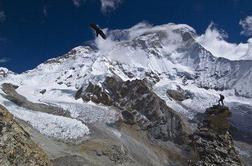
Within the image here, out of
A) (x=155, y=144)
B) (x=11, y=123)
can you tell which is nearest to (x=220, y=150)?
(x=11, y=123)

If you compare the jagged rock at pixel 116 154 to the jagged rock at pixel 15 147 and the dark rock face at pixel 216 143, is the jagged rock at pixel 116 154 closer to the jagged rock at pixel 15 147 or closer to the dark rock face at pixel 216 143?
the dark rock face at pixel 216 143

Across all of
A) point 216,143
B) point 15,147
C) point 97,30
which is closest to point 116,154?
point 216,143

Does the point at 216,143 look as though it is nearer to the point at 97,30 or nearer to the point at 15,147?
the point at 97,30

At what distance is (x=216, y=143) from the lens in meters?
66.0

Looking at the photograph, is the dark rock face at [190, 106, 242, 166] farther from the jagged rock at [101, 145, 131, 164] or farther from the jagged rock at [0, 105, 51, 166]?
the jagged rock at [0, 105, 51, 166]

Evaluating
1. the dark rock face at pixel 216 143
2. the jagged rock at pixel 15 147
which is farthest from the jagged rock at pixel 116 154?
the jagged rock at pixel 15 147

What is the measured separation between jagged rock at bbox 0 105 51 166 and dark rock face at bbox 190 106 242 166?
39.4 m

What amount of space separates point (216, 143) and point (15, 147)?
53501 millimetres

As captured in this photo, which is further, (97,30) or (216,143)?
(216,143)

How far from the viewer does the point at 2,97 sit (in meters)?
161

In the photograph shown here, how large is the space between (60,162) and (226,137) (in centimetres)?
3607

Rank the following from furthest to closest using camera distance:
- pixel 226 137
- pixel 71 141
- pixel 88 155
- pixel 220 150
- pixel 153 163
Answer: pixel 153 163
pixel 71 141
pixel 88 155
pixel 226 137
pixel 220 150

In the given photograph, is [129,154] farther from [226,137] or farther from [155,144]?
[226,137]

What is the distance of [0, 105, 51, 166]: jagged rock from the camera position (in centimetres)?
1436
